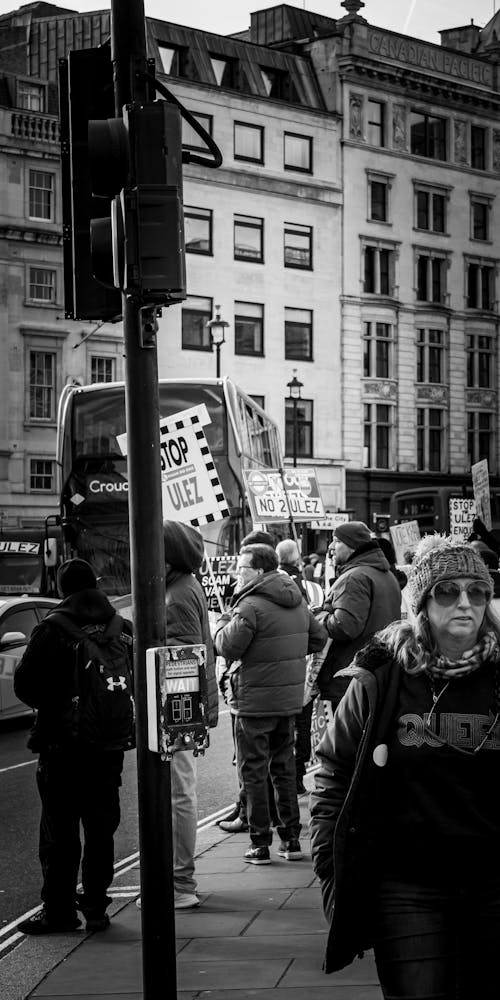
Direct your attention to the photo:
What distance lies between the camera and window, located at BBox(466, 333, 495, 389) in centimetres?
6069

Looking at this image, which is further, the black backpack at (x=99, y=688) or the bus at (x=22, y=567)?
the bus at (x=22, y=567)

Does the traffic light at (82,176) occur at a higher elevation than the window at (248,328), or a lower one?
lower

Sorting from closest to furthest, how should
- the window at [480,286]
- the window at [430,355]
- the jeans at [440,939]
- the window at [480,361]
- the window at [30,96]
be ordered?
the jeans at [440,939]
the window at [30,96]
the window at [430,355]
the window at [480,361]
the window at [480,286]

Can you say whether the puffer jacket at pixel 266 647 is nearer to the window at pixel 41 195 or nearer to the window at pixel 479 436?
the window at pixel 41 195

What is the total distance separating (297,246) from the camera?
55312 millimetres

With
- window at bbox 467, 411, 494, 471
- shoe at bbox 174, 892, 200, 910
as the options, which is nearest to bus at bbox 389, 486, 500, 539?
window at bbox 467, 411, 494, 471

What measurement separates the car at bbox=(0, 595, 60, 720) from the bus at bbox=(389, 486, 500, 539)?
81.8 ft

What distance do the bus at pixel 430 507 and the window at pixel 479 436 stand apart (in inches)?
708

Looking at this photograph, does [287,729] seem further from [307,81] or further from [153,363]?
[307,81]

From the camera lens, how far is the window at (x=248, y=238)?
2119 inches

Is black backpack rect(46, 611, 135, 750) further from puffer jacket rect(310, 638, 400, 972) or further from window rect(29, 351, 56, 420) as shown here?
window rect(29, 351, 56, 420)

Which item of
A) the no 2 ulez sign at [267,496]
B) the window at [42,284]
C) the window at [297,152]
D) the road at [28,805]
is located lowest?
the road at [28,805]

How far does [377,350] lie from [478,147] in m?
10.9

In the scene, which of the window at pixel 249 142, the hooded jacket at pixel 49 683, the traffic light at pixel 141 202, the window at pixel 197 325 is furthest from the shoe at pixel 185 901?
the window at pixel 249 142
